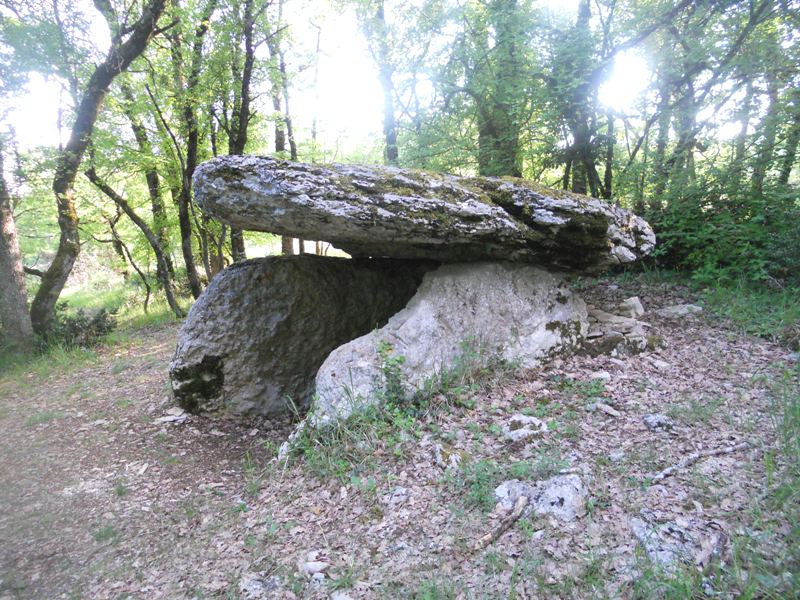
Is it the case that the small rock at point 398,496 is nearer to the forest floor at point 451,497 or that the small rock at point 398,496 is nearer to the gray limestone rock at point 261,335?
the forest floor at point 451,497

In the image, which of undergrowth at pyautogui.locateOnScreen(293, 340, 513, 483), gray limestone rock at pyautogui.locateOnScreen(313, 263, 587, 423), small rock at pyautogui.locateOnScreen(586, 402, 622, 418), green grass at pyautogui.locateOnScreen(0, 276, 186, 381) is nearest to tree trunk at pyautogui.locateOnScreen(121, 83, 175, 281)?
green grass at pyautogui.locateOnScreen(0, 276, 186, 381)

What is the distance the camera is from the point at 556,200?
15.8ft

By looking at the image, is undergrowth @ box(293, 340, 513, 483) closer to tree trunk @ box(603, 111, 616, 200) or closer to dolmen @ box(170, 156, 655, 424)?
dolmen @ box(170, 156, 655, 424)

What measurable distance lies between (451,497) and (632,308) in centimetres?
415

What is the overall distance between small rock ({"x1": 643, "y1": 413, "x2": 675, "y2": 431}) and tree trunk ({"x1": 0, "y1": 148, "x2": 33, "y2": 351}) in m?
10.2

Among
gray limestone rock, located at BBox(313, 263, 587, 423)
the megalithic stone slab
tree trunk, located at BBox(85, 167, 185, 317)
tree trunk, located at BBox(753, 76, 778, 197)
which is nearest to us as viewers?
the megalithic stone slab

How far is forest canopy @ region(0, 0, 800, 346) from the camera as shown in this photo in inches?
235

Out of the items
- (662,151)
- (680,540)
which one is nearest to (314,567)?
(680,540)

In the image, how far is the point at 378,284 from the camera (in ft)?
19.6

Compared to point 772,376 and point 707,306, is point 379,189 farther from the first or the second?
point 707,306

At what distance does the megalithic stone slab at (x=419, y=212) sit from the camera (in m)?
4.03

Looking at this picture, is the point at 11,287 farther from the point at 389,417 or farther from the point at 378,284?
the point at 389,417

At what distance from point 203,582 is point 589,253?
4.90m

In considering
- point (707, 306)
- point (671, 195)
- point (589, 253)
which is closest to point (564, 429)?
point (589, 253)
